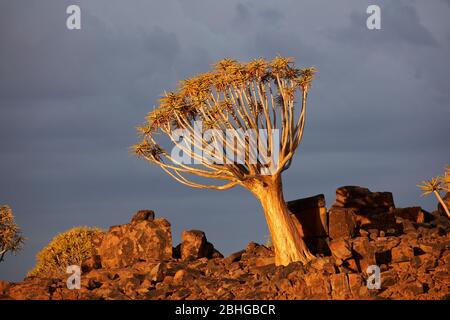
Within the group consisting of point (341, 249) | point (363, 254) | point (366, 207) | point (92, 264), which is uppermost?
point (366, 207)

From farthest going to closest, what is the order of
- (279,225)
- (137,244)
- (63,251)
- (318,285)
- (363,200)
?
1. (63,251)
2. (363,200)
3. (137,244)
4. (279,225)
5. (318,285)

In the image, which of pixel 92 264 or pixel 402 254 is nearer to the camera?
pixel 402 254

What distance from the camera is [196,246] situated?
26297 millimetres

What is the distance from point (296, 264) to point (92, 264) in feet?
28.9

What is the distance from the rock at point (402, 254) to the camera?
73.4 feet

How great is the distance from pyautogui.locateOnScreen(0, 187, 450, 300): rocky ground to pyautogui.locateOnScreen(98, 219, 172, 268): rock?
4cm

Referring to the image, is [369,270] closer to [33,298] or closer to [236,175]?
[236,175]

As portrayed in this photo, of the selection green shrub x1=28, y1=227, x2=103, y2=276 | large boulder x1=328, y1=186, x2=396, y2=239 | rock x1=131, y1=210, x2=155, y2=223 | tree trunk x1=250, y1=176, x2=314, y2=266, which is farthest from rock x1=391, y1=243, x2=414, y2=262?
green shrub x1=28, y1=227, x2=103, y2=276

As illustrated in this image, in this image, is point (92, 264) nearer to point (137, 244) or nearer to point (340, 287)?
point (137, 244)

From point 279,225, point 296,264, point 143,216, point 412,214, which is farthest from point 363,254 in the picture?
point 143,216

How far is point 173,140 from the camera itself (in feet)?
78.8

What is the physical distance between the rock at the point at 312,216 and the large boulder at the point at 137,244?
4.87 metres

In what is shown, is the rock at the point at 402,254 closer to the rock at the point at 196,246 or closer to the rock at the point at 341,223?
the rock at the point at 341,223

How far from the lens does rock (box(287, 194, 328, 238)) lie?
26.0 metres
